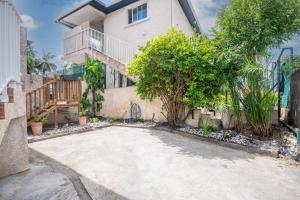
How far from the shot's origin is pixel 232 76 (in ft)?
17.9

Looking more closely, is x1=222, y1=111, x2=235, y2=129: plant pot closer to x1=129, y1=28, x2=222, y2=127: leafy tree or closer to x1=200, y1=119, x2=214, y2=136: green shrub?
x1=200, y1=119, x2=214, y2=136: green shrub

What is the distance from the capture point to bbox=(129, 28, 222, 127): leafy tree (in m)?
6.02

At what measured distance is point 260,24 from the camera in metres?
5.19

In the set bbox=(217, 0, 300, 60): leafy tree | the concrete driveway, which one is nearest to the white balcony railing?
bbox=(217, 0, 300, 60): leafy tree

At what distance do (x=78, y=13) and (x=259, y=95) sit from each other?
35.7 ft

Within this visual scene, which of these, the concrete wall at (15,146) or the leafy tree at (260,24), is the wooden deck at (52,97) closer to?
the concrete wall at (15,146)

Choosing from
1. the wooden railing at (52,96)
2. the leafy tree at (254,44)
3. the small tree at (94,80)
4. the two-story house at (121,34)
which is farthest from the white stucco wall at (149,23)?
the leafy tree at (254,44)

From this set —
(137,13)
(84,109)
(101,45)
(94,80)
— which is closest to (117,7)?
(137,13)

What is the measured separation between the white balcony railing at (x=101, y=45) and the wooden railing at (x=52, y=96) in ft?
8.05

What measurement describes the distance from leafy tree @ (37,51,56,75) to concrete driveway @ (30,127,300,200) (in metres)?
31.9

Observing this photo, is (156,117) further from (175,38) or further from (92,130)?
(175,38)

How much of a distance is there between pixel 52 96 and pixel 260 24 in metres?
7.96

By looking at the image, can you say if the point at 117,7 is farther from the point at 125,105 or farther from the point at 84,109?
the point at 84,109

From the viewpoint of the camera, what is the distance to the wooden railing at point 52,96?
711 cm
